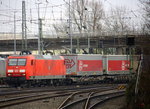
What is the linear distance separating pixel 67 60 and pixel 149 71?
831 inches

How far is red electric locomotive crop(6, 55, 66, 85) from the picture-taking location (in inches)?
1083

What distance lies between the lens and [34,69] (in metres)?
28.6

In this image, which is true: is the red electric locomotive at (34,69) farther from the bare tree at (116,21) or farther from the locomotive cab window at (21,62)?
the bare tree at (116,21)

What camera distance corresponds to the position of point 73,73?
3456 centimetres

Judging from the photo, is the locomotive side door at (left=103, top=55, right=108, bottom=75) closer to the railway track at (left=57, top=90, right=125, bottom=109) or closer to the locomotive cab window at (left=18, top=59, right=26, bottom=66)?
the locomotive cab window at (left=18, top=59, right=26, bottom=66)

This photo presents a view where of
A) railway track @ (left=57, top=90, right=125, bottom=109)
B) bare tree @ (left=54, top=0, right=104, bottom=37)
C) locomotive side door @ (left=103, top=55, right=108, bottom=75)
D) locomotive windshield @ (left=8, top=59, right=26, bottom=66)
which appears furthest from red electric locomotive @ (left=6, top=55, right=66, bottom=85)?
bare tree @ (left=54, top=0, right=104, bottom=37)

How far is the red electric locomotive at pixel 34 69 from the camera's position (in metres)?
27.5

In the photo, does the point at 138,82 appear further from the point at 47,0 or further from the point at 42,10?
the point at 42,10

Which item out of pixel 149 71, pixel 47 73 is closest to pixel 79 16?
pixel 47 73

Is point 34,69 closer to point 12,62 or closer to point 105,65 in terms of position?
point 12,62

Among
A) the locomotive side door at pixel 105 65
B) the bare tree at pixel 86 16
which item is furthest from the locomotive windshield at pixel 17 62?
the bare tree at pixel 86 16

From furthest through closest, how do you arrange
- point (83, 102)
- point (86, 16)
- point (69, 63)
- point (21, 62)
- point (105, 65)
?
1. point (86, 16)
2. point (105, 65)
3. point (69, 63)
4. point (21, 62)
5. point (83, 102)

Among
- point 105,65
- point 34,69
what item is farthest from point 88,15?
point 34,69

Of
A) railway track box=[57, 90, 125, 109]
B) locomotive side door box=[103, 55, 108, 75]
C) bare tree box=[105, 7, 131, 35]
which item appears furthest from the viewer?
bare tree box=[105, 7, 131, 35]
